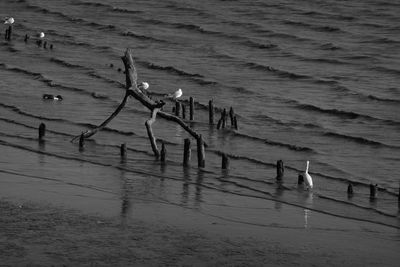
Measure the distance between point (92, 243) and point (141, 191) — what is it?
5.15 meters

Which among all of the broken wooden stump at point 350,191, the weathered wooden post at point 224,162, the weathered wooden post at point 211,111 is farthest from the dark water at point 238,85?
the weathered wooden post at point 211,111

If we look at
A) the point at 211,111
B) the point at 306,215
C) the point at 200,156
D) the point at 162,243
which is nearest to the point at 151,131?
the point at 200,156

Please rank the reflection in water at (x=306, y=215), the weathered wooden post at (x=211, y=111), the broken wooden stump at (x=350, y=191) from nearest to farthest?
the reflection in water at (x=306, y=215) → the broken wooden stump at (x=350, y=191) → the weathered wooden post at (x=211, y=111)

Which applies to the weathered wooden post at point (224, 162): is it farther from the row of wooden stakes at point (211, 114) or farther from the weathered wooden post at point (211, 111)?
the weathered wooden post at point (211, 111)

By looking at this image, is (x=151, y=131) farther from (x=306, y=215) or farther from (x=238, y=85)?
(x=238, y=85)

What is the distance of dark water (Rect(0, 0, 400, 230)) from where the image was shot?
99.9 ft

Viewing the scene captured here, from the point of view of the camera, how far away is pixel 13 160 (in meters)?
28.2

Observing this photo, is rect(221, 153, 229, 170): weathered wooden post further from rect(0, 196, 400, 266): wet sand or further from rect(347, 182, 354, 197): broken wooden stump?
A: rect(0, 196, 400, 266): wet sand

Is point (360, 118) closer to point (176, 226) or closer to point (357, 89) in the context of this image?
point (357, 89)

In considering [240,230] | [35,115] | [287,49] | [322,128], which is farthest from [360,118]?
[240,230]

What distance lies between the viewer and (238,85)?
47906 millimetres

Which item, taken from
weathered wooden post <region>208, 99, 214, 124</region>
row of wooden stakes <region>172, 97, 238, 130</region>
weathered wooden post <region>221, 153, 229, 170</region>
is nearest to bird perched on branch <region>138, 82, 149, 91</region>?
weathered wooden post <region>221, 153, 229, 170</region>

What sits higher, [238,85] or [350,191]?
[238,85]

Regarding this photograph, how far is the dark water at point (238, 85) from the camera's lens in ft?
99.9
